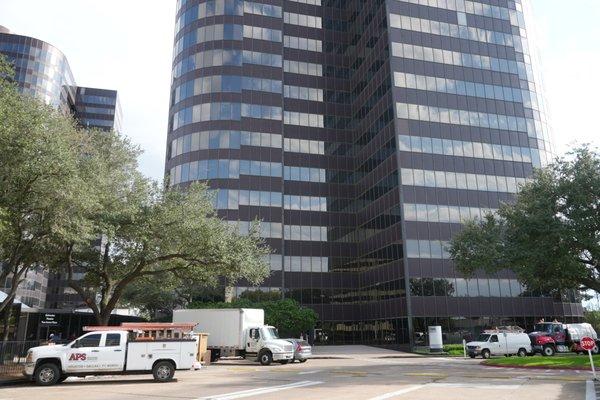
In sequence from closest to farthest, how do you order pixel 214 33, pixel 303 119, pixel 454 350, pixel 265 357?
pixel 265 357, pixel 454 350, pixel 214 33, pixel 303 119

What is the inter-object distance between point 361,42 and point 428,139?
2064 cm

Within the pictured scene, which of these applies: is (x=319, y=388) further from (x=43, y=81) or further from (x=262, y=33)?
(x=43, y=81)

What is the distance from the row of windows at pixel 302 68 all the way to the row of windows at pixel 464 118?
19111 mm

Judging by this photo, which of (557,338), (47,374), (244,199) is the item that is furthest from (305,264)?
(47,374)

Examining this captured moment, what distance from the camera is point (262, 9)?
68.6m

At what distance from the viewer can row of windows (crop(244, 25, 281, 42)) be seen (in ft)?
220

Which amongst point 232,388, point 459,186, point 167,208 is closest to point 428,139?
point 459,186

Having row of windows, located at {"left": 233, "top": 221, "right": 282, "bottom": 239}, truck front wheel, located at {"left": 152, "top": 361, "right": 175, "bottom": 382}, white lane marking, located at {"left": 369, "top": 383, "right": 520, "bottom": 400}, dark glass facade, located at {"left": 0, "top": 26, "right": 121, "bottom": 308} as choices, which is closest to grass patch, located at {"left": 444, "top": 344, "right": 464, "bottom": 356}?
white lane marking, located at {"left": 369, "top": 383, "right": 520, "bottom": 400}

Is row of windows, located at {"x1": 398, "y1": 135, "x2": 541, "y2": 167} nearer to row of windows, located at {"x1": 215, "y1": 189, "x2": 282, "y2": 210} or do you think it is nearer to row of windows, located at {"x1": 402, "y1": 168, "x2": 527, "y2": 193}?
row of windows, located at {"x1": 402, "y1": 168, "x2": 527, "y2": 193}

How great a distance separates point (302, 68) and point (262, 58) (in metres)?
6.33

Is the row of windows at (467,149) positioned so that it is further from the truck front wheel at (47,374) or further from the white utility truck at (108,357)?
the truck front wheel at (47,374)

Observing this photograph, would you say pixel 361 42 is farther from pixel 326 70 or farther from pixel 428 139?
pixel 428 139

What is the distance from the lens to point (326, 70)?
70.9 m

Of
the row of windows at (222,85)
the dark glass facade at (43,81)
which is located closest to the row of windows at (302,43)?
the row of windows at (222,85)
